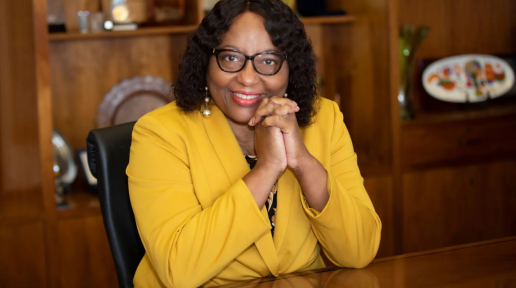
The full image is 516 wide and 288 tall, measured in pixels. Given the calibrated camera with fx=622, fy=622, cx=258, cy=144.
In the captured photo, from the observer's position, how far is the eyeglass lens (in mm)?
1623

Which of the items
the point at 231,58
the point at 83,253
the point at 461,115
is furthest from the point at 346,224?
the point at 461,115

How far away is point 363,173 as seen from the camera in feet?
10.3

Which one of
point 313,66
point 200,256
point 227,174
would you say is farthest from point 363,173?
point 200,256

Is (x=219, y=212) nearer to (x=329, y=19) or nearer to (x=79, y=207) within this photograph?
(x=79, y=207)

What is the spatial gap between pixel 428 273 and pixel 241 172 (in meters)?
0.55

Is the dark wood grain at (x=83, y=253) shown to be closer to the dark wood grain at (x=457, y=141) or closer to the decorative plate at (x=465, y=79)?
the dark wood grain at (x=457, y=141)

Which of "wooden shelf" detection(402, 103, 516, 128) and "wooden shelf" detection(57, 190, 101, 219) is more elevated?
"wooden shelf" detection(402, 103, 516, 128)

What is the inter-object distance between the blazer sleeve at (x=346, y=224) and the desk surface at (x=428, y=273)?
82mm

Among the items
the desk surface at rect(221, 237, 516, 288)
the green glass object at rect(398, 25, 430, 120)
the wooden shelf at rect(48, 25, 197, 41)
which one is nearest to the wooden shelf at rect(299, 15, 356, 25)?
the green glass object at rect(398, 25, 430, 120)

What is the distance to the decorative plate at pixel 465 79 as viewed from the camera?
3.48 meters

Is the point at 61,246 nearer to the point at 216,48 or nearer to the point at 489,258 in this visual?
the point at 216,48

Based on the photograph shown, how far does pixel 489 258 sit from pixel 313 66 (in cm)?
73

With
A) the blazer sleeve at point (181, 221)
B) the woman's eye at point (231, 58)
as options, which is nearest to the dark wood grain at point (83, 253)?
the blazer sleeve at point (181, 221)

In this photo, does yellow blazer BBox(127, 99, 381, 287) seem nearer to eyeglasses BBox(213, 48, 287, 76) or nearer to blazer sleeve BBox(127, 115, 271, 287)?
blazer sleeve BBox(127, 115, 271, 287)
